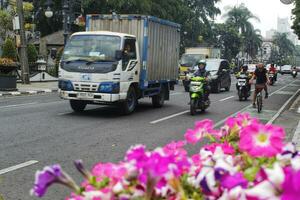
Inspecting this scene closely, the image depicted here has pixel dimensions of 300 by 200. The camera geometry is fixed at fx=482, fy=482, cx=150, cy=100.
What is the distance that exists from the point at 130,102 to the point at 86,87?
1641 mm

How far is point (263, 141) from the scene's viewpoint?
5.79ft

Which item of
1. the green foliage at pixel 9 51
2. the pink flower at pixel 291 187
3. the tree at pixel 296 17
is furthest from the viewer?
the green foliage at pixel 9 51

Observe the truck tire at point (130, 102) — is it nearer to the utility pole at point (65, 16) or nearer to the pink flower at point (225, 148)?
the pink flower at point (225, 148)

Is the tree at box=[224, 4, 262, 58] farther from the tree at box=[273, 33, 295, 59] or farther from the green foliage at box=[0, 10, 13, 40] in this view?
the green foliage at box=[0, 10, 13, 40]

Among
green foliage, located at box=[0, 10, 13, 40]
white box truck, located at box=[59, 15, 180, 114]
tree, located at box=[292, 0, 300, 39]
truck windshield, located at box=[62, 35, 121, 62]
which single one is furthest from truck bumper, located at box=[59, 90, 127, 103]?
green foliage, located at box=[0, 10, 13, 40]

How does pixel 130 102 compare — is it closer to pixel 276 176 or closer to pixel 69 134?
pixel 69 134

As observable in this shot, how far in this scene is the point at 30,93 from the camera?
2116 centimetres

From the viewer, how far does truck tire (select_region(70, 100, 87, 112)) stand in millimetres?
13953

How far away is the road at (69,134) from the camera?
21.8ft

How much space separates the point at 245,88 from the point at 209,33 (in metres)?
50.4

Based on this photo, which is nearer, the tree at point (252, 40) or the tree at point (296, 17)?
the tree at point (296, 17)

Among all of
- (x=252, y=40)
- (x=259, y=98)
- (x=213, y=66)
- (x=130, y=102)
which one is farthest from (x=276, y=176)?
(x=252, y=40)

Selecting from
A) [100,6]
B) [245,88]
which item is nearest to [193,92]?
[245,88]

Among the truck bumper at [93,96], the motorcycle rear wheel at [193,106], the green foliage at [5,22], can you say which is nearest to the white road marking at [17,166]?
the truck bumper at [93,96]
